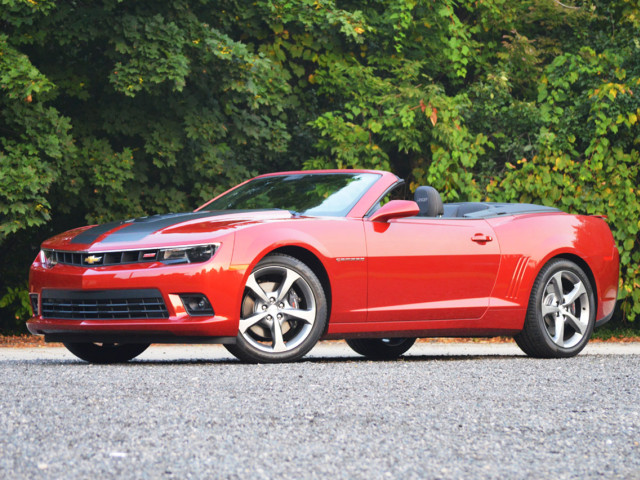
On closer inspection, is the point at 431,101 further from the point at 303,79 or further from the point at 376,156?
the point at 303,79

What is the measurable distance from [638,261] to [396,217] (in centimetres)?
753

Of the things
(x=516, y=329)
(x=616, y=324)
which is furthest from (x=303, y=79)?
(x=516, y=329)

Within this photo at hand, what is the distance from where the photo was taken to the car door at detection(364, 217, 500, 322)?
787 cm

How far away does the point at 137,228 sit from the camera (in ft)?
24.4

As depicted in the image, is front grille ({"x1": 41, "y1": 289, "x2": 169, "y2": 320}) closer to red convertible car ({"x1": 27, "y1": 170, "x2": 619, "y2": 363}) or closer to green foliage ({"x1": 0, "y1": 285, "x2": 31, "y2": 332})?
red convertible car ({"x1": 27, "y1": 170, "x2": 619, "y2": 363})

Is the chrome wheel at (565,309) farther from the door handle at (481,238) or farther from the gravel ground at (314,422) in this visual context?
the gravel ground at (314,422)

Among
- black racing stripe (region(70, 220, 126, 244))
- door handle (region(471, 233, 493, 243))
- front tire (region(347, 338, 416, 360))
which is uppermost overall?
black racing stripe (region(70, 220, 126, 244))

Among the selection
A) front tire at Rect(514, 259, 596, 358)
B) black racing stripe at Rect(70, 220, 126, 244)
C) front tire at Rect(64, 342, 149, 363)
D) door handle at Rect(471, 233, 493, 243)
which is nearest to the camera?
black racing stripe at Rect(70, 220, 126, 244)

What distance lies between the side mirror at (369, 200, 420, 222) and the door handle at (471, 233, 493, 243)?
0.80 m

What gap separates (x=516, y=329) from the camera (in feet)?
28.8

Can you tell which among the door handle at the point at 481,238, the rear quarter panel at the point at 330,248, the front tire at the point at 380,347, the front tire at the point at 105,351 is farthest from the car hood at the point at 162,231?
the front tire at the point at 380,347

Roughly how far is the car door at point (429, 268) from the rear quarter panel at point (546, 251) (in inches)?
5.3

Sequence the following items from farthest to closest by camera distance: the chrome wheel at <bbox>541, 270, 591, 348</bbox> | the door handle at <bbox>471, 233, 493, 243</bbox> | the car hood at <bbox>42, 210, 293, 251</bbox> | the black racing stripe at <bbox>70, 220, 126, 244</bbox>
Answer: the chrome wheel at <bbox>541, 270, 591, 348</bbox>
the door handle at <bbox>471, 233, 493, 243</bbox>
the black racing stripe at <bbox>70, 220, 126, 244</bbox>
the car hood at <bbox>42, 210, 293, 251</bbox>

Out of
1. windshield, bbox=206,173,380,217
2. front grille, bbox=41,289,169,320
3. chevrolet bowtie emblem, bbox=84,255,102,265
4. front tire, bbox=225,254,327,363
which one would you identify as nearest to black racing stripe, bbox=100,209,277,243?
chevrolet bowtie emblem, bbox=84,255,102,265
